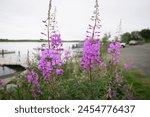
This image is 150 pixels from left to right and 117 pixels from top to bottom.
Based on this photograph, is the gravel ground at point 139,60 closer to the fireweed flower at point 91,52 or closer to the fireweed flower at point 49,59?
the fireweed flower at point 91,52

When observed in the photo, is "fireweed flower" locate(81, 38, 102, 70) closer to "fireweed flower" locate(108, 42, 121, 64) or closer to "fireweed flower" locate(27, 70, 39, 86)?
"fireweed flower" locate(27, 70, 39, 86)

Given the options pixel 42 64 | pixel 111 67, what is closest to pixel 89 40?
pixel 42 64

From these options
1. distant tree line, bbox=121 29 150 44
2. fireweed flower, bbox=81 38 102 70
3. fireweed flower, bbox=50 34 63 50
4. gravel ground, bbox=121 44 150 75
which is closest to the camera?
fireweed flower, bbox=50 34 63 50

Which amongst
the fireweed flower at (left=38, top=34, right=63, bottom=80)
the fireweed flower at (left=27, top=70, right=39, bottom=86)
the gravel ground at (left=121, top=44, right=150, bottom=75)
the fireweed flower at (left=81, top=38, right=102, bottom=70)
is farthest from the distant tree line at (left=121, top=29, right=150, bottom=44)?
the fireweed flower at (left=38, top=34, right=63, bottom=80)

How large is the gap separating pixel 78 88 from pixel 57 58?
1.27 meters

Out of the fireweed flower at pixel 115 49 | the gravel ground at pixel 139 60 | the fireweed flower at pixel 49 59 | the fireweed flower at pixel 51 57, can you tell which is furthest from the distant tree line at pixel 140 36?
the fireweed flower at pixel 49 59

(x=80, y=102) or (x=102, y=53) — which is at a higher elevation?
(x=102, y=53)

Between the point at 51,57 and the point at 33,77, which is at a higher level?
the point at 51,57

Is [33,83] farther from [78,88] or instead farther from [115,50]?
[115,50]

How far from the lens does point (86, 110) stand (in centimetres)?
338

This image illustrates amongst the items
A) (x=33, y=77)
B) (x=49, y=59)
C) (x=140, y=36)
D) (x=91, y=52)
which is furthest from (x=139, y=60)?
(x=140, y=36)

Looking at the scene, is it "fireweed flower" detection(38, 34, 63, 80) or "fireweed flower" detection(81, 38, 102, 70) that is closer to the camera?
"fireweed flower" detection(38, 34, 63, 80)

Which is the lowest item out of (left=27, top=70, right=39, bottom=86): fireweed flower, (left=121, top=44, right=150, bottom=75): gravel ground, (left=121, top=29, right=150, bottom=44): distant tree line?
(left=121, top=44, right=150, bottom=75): gravel ground

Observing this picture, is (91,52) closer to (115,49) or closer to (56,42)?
(56,42)
